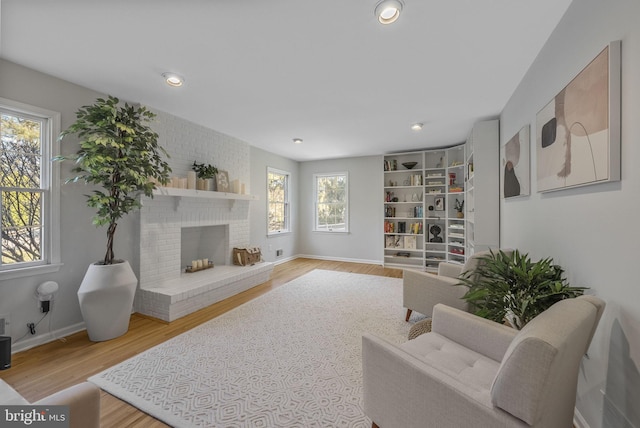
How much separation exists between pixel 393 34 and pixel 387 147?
3470 millimetres

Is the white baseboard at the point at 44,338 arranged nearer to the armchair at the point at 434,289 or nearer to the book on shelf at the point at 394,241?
the armchair at the point at 434,289

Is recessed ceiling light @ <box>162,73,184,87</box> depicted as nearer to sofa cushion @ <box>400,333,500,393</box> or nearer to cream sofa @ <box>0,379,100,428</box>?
cream sofa @ <box>0,379,100,428</box>

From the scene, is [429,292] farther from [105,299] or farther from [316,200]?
[316,200]

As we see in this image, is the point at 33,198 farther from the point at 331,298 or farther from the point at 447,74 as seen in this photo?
the point at 447,74

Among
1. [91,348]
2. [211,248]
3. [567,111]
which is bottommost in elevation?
[91,348]

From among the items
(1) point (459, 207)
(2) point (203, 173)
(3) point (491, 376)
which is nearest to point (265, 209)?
(2) point (203, 173)

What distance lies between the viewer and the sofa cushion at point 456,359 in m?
1.31

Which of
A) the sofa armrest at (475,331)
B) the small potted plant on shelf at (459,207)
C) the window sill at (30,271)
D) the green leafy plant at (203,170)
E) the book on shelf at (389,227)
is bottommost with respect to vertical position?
the sofa armrest at (475,331)

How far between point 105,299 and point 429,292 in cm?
308

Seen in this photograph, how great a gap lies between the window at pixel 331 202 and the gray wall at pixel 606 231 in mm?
4445

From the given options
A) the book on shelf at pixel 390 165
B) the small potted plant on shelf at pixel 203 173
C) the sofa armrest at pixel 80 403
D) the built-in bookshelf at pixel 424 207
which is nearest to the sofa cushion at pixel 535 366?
the sofa armrest at pixel 80 403

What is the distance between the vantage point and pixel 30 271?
2.32m

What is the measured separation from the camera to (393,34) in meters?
1.85

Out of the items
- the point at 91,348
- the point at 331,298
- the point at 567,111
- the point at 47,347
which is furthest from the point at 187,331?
the point at 567,111
